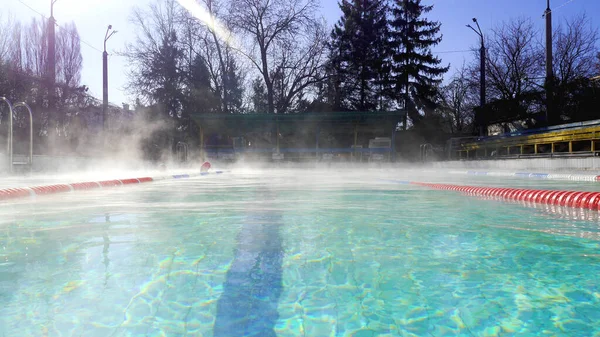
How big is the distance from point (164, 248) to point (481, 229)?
106 inches

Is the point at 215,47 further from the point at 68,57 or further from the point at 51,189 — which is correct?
the point at 51,189

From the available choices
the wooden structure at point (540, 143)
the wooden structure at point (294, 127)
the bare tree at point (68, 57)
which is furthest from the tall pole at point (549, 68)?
the bare tree at point (68, 57)

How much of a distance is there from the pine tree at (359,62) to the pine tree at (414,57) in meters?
0.90

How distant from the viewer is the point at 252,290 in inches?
84.9

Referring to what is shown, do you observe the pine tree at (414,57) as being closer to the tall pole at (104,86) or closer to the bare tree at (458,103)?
the bare tree at (458,103)

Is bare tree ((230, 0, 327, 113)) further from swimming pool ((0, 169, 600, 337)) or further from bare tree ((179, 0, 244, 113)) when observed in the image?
swimming pool ((0, 169, 600, 337))

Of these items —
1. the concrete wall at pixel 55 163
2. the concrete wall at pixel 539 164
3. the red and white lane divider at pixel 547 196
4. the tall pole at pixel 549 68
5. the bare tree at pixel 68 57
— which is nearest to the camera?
the red and white lane divider at pixel 547 196

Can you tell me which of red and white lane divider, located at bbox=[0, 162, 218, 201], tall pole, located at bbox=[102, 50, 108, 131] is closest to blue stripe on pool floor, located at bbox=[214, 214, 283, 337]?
red and white lane divider, located at bbox=[0, 162, 218, 201]

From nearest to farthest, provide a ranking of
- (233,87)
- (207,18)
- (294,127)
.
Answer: (294,127)
(207,18)
(233,87)

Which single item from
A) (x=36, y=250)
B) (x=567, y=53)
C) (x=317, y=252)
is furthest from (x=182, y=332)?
(x=567, y=53)

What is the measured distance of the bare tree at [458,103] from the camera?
31578 mm

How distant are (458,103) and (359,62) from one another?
8.82 m

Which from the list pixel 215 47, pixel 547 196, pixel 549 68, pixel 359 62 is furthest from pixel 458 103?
pixel 547 196

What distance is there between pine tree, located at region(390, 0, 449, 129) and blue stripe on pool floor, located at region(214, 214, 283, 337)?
2848 centimetres
